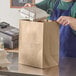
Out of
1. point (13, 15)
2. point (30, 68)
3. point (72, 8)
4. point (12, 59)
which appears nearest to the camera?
point (30, 68)

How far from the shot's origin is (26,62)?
153cm

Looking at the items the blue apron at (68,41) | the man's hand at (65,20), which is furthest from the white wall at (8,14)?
the man's hand at (65,20)

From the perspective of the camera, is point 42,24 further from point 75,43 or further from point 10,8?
point 10,8

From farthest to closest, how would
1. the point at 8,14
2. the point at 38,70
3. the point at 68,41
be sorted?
1. the point at 8,14
2. the point at 68,41
3. the point at 38,70

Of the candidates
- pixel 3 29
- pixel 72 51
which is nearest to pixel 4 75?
pixel 72 51

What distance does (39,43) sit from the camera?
1438mm

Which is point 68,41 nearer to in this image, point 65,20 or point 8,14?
point 65,20

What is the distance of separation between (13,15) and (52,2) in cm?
134

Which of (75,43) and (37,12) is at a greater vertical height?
(37,12)

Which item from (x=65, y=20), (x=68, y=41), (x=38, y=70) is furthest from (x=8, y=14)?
(x=38, y=70)

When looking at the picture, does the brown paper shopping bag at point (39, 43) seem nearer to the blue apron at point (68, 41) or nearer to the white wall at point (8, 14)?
the blue apron at point (68, 41)

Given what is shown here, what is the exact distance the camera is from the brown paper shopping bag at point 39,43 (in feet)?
4.69

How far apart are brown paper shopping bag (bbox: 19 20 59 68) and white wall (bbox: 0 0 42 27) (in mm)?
2021

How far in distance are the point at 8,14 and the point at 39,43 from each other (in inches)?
87.0
